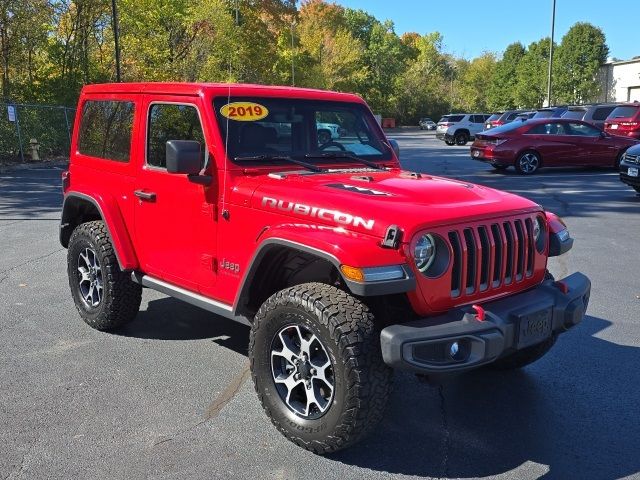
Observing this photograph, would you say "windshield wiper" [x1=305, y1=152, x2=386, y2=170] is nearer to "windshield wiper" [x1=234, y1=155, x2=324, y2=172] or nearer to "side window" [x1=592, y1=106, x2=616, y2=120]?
"windshield wiper" [x1=234, y1=155, x2=324, y2=172]

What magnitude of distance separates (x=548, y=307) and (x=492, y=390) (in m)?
0.93

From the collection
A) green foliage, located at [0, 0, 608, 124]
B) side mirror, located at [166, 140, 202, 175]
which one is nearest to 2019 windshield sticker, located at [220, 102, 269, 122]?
side mirror, located at [166, 140, 202, 175]

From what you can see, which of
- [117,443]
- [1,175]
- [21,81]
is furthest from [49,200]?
[21,81]

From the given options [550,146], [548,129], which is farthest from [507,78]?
[550,146]

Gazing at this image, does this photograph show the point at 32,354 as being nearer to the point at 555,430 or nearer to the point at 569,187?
the point at 555,430

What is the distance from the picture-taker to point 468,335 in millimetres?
2961

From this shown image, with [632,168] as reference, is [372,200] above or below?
above

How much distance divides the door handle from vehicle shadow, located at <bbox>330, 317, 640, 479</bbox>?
209 centimetres

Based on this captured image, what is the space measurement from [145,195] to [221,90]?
916mm

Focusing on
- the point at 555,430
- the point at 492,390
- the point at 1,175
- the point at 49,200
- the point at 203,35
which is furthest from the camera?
the point at 203,35

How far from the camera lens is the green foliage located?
25.0 m

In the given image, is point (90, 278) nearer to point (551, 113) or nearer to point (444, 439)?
point (444, 439)

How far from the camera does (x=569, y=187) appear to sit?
14.1m

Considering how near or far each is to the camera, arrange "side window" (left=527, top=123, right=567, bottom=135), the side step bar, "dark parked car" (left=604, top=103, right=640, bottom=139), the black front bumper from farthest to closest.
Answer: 1. "dark parked car" (left=604, top=103, right=640, bottom=139)
2. "side window" (left=527, top=123, right=567, bottom=135)
3. the side step bar
4. the black front bumper
